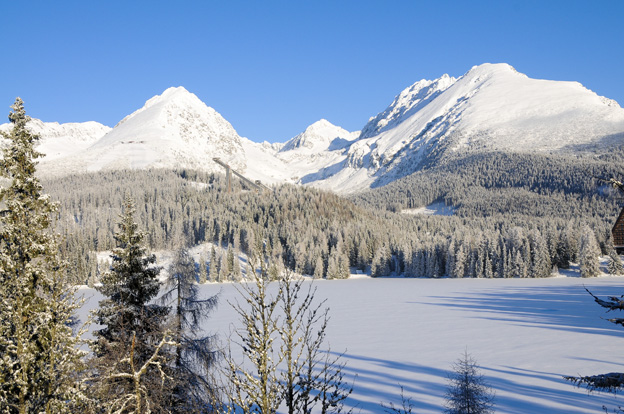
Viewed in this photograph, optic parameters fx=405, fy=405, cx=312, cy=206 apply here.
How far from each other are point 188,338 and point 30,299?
818cm

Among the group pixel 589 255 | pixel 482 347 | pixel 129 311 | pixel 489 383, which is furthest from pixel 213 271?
pixel 129 311

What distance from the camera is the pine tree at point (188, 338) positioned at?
46.9 feet

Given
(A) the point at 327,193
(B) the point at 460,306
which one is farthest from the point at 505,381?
(A) the point at 327,193

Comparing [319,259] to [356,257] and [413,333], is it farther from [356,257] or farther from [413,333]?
[413,333]

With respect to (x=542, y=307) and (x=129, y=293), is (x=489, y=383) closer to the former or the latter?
(x=129, y=293)

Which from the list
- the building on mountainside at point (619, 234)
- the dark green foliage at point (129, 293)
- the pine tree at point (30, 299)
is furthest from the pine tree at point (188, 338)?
the building on mountainside at point (619, 234)

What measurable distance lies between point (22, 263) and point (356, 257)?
390ft

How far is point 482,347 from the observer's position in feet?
98.9

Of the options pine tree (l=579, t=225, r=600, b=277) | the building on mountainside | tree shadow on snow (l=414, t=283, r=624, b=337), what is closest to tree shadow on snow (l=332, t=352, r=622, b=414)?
the building on mountainside

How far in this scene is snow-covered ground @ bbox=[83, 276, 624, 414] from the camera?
20234 millimetres

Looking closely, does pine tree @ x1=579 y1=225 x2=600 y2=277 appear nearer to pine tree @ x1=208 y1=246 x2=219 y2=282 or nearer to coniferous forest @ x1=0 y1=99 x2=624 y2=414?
coniferous forest @ x1=0 y1=99 x2=624 y2=414

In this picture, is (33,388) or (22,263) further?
(22,263)

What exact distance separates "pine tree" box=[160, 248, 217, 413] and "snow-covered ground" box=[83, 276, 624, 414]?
1637 mm

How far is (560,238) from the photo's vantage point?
102250 mm
